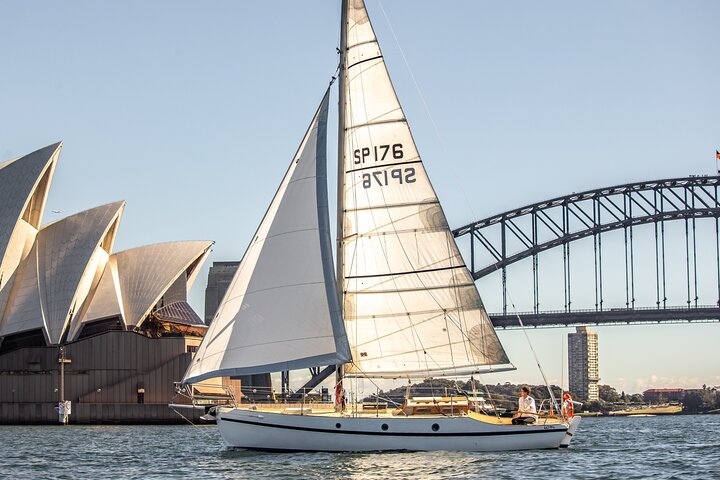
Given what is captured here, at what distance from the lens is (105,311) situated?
7931 centimetres

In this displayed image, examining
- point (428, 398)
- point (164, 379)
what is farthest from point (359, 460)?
point (164, 379)

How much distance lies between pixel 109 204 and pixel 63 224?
309cm

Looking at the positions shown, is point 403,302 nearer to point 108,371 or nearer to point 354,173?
point 354,173

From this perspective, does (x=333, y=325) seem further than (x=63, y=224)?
No

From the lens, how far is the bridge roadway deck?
3738 inches

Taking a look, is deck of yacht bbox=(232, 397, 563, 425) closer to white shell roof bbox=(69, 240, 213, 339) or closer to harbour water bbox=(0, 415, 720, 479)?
harbour water bbox=(0, 415, 720, 479)

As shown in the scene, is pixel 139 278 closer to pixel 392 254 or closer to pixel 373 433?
pixel 392 254

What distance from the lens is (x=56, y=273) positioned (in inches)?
3049

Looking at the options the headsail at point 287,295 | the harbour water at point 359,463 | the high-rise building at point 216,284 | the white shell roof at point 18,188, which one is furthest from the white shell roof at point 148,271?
A: the headsail at point 287,295

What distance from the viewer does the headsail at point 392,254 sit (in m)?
35.1

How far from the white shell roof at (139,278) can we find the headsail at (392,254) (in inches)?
1833

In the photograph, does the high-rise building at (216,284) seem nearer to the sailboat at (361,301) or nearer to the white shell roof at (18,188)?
the white shell roof at (18,188)

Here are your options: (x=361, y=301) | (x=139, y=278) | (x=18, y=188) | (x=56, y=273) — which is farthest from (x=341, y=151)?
(x=139, y=278)

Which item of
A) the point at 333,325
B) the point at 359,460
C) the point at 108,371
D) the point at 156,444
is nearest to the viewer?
the point at 359,460
